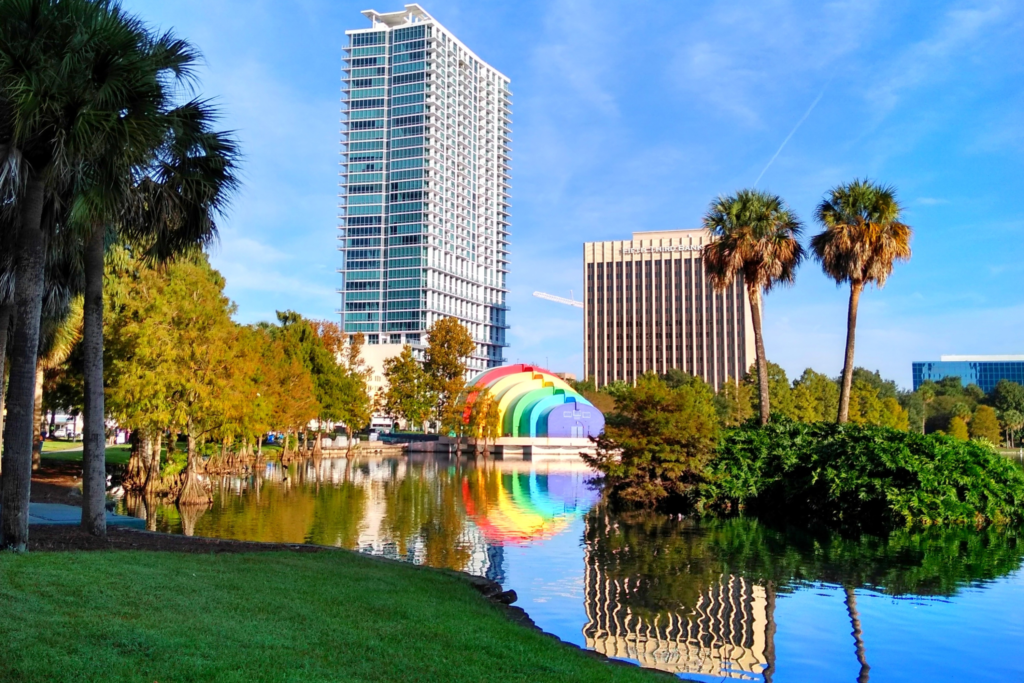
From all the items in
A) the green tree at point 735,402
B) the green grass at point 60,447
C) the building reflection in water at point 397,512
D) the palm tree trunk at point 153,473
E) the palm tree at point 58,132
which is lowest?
the building reflection in water at point 397,512

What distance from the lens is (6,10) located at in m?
10.8

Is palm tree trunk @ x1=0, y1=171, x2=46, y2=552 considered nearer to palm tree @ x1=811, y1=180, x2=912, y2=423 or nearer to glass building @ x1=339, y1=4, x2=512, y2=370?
palm tree @ x1=811, y1=180, x2=912, y2=423

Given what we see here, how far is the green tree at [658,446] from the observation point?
27.8 meters

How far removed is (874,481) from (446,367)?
2025 inches

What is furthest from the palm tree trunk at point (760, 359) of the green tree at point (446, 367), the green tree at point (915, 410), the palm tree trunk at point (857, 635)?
the green tree at point (915, 410)

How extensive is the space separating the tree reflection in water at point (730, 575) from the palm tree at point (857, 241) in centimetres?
1025

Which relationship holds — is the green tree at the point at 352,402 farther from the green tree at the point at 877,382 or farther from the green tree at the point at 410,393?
the green tree at the point at 877,382

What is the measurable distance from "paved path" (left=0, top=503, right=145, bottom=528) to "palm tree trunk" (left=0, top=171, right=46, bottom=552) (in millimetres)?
4638

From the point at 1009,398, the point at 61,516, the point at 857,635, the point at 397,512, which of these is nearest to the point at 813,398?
the point at 1009,398

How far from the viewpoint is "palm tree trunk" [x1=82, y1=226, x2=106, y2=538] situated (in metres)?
13.9

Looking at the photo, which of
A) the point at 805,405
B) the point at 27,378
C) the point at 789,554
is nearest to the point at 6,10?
the point at 27,378

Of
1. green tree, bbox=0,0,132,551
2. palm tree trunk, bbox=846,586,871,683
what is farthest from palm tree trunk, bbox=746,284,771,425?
green tree, bbox=0,0,132,551

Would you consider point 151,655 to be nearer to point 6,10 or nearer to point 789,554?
point 6,10

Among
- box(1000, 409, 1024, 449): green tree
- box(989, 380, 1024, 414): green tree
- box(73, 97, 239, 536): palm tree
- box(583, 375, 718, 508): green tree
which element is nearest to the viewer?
box(73, 97, 239, 536): palm tree
